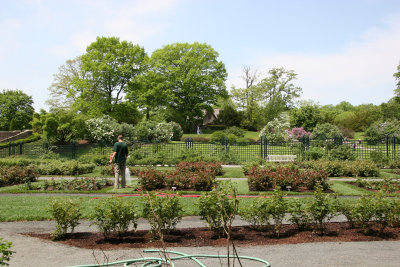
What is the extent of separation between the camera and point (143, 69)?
42.1 metres

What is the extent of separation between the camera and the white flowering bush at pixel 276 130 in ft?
102

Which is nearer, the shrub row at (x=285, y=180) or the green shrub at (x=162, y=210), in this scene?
the green shrub at (x=162, y=210)

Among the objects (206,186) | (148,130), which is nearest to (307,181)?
(206,186)

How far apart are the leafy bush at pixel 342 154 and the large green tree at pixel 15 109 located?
165ft

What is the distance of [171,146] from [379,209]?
743 inches

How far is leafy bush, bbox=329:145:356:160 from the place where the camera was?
60.0 feet

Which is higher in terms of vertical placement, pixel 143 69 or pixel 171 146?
pixel 143 69

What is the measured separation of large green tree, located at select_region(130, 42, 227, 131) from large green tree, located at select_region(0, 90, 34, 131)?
1003 inches

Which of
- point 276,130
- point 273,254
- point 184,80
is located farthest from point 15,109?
point 273,254

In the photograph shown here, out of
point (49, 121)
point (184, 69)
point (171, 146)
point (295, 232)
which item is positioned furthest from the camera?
point (184, 69)

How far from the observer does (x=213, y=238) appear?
235 inches

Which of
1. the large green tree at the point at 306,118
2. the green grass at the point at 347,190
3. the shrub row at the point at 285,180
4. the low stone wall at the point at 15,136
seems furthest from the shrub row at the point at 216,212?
the low stone wall at the point at 15,136

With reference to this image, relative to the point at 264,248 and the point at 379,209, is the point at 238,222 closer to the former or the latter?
the point at 264,248

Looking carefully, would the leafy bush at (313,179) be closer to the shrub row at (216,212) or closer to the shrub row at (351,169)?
the shrub row at (351,169)
